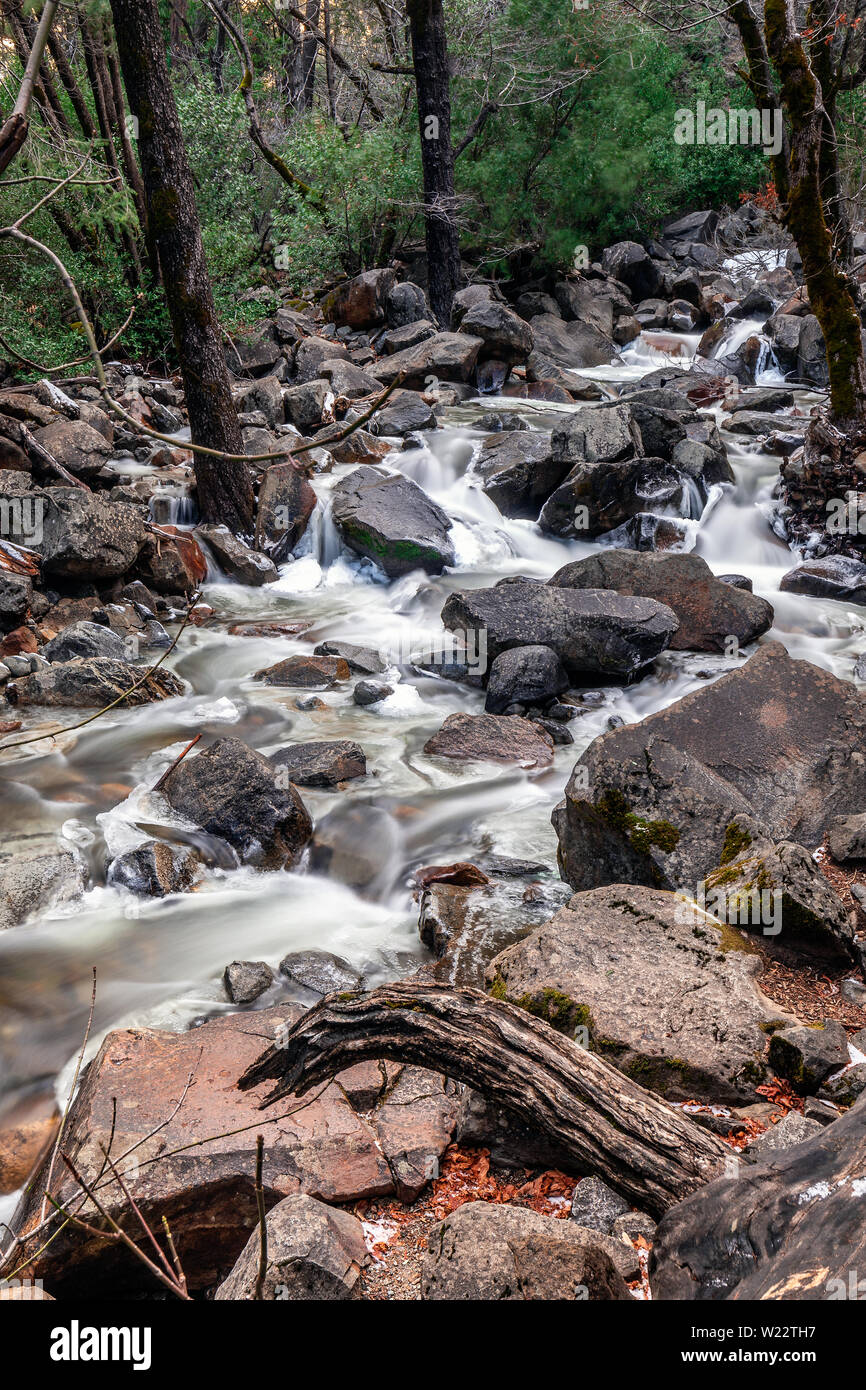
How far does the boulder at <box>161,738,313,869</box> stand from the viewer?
5.80 m

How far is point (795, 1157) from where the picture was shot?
2.25 m

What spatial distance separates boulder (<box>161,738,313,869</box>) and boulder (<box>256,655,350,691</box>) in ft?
8.19

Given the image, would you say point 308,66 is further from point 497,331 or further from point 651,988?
point 651,988

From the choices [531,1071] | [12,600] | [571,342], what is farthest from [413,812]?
[571,342]

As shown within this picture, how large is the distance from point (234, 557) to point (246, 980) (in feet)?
20.9

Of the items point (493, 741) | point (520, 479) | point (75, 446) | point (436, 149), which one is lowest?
point (493, 741)

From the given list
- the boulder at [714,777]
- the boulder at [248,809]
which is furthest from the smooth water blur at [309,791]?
the boulder at [714,777]

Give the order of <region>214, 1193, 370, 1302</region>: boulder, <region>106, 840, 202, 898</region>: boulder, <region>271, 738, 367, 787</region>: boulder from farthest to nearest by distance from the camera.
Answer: <region>271, 738, 367, 787</region>: boulder < <region>106, 840, 202, 898</region>: boulder < <region>214, 1193, 370, 1302</region>: boulder

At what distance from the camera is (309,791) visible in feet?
21.6

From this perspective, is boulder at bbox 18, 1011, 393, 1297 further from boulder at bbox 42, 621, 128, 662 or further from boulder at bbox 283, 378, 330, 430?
boulder at bbox 283, 378, 330, 430

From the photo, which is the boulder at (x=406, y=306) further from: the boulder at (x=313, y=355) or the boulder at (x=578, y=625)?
the boulder at (x=578, y=625)

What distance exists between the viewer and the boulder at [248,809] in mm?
5797

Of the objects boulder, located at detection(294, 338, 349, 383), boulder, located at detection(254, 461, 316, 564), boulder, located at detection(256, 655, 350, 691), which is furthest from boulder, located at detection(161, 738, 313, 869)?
boulder, located at detection(294, 338, 349, 383)

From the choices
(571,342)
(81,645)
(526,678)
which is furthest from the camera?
(571,342)
